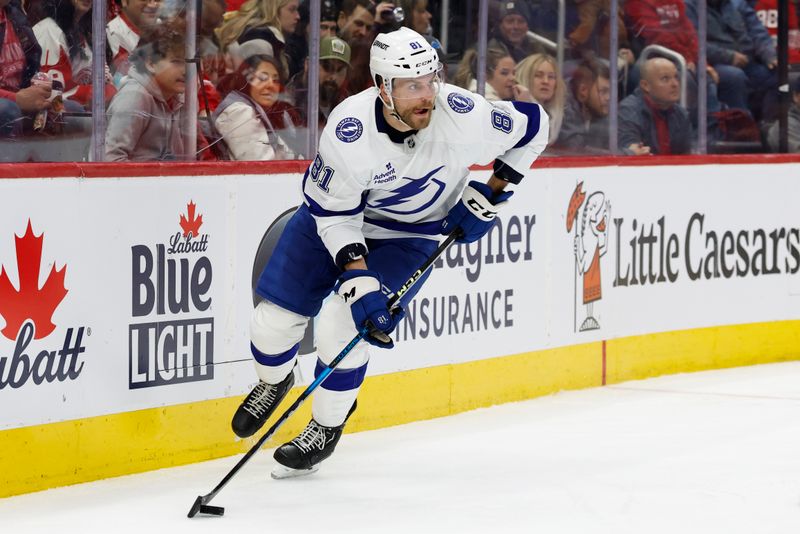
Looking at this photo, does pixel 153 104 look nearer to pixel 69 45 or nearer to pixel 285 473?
pixel 69 45

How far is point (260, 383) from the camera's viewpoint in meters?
4.36

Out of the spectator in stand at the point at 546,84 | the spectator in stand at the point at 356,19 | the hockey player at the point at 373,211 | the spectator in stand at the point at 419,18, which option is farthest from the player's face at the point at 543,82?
the hockey player at the point at 373,211

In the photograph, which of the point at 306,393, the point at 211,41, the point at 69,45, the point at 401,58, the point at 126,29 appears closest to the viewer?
the point at 401,58

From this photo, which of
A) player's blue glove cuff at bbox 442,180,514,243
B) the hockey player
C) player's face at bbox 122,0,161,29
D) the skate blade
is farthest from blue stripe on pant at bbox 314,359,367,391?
player's face at bbox 122,0,161,29

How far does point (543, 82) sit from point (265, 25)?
5.35ft

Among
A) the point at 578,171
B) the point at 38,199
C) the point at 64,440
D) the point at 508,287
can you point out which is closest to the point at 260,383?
the point at 64,440

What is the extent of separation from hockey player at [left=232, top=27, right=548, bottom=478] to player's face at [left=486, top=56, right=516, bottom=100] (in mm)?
1447

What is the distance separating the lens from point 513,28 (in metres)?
5.98

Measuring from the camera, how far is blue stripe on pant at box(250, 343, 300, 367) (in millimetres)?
4297

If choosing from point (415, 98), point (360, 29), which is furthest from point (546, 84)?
point (415, 98)

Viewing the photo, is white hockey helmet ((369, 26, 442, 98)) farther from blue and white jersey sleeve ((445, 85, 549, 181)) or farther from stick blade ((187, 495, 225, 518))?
stick blade ((187, 495, 225, 518))

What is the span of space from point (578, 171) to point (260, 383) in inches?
85.7

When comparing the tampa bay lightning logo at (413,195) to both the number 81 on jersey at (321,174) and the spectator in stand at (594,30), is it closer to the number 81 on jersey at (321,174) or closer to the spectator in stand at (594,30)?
the number 81 on jersey at (321,174)

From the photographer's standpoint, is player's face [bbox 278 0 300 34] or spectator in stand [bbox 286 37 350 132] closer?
player's face [bbox 278 0 300 34]
